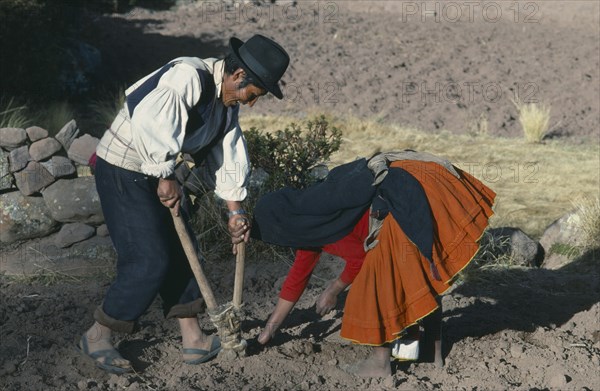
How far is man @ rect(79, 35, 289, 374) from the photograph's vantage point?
4039mm

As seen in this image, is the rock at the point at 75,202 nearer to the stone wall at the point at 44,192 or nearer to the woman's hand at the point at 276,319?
the stone wall at the point at 44,192

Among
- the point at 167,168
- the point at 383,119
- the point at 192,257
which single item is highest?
the point at 167,168

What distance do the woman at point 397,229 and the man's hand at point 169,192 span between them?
2.06 feet

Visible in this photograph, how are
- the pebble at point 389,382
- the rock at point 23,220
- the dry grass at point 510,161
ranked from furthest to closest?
the dry grass at point 510,161 < the rock at point 23,220 < the pebble at point 389,382

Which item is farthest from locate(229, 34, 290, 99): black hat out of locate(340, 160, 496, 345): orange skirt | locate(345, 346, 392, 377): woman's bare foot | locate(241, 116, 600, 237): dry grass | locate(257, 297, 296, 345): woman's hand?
locate(241, 116, 600, 237): dry grass

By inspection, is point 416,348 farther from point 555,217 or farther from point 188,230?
point 555,217

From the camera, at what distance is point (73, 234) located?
21.5 ft

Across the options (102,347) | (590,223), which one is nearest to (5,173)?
(102,347)

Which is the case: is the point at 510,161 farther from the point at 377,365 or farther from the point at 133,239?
the point at 133,239

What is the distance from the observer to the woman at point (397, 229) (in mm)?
4305

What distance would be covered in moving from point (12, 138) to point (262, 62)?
324cm

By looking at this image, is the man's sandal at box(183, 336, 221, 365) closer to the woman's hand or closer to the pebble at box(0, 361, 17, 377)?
the woman's hand

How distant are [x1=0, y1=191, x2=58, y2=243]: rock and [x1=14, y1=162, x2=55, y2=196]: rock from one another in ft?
0.29

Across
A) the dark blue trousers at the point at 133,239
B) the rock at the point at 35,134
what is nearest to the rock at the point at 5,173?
the rock at the point at 35,134
